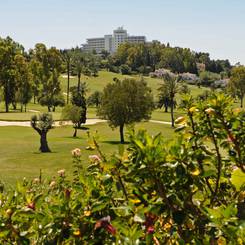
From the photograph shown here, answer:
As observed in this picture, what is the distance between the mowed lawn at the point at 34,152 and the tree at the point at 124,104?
2.43 meters

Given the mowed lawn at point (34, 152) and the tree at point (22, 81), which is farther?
the tree at point (22, 81)

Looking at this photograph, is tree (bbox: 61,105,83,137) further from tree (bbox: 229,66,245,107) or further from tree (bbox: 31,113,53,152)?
tree (bbox: 229,66,245,107)

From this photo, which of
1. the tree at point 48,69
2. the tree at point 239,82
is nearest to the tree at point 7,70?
the tree at point 48,69

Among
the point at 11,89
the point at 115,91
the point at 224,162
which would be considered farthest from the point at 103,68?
the point at 224,162

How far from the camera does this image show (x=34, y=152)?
109 ft

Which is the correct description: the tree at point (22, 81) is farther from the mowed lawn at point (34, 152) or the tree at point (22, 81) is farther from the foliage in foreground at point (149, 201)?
the foliage in foreground at point (149, 201)

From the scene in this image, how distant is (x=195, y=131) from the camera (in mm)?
2465

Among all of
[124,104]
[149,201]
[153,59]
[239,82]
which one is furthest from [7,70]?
[153,59]

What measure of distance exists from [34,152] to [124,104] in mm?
11620

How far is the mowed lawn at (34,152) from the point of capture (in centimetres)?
2498

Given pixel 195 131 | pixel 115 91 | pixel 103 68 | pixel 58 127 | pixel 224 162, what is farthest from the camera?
pixel 103 68

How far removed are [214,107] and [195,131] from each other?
37 centimetres

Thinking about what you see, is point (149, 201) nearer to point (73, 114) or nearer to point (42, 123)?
point (42, 123)

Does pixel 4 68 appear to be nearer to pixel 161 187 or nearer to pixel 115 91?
pixel 115 91
